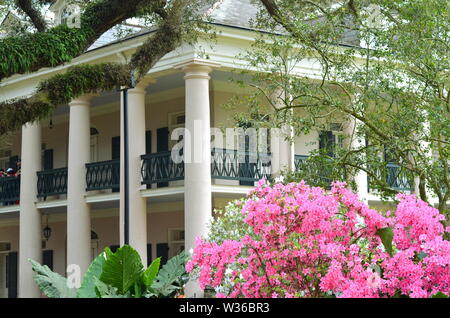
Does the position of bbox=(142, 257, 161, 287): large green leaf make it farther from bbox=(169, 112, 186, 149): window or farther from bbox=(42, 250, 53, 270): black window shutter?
bbox=(42, 250, 53, 270): black window shutter

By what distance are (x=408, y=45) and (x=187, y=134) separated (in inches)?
257

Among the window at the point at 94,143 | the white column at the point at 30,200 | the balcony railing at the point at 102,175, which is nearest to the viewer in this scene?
the balcony railing at the point at 102,175

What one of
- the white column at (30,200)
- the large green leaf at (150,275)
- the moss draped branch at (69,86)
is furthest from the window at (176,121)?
the large green leaf at (150,275)

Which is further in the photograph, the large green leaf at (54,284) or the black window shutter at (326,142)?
the black window shutter at (326,142)

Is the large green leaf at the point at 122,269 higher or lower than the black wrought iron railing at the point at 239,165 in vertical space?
lower

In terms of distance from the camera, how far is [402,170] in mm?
14422

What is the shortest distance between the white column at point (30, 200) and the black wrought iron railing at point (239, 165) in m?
5.77

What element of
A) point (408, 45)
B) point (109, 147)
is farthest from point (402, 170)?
point (109, 147)

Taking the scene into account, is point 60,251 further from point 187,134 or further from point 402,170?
point 402,170

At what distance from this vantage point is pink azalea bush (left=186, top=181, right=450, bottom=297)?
24.3 ft

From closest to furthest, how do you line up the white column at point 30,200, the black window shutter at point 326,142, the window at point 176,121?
the black window shutter at point 326,142 → the white column at point 30,200 → the window at point 176,121

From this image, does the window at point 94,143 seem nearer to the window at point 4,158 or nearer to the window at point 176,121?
the window at point 176,121

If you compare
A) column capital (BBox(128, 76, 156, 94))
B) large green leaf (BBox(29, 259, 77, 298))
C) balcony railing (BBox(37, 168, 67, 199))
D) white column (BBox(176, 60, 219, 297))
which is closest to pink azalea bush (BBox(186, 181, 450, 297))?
large green leaf (BBox(29, 259, 77, 298))

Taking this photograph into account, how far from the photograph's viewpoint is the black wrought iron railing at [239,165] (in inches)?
797
